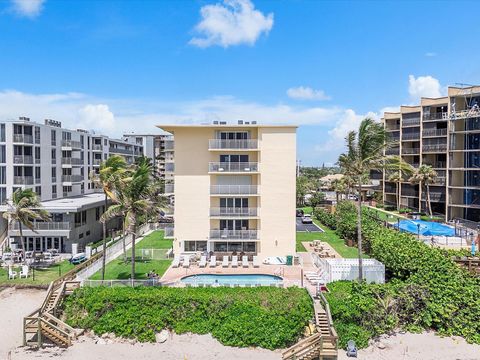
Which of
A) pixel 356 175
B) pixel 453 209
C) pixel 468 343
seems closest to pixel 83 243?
pixel 356 175

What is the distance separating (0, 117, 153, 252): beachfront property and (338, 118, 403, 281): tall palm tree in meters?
28.2

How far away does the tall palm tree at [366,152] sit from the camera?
25109 mm

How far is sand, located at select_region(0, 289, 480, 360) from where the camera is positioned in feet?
68.1

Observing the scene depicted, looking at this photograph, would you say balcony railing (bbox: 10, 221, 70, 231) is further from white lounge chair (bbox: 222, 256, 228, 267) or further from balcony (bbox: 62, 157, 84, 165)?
white lounge chair (bbox: 222, 256, 228, 267)

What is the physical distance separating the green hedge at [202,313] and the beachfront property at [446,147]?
145ft

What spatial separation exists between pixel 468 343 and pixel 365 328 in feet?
18.7

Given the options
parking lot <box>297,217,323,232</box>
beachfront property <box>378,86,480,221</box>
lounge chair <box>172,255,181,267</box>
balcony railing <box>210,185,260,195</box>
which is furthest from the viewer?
beachfront property <box>378,86,480,221</box>

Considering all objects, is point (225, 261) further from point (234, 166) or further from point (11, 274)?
point (11, 274)

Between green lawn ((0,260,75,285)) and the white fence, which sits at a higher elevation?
the white fence

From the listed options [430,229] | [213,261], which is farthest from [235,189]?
[430,229]

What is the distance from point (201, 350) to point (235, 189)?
18.1 metres

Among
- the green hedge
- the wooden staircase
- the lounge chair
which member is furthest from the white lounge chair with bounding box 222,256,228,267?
the wooden staircase

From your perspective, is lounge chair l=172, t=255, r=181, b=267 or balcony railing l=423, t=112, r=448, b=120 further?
balcony railing l=423, t=112, r=448, b=120

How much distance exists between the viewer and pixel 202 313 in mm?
23578
